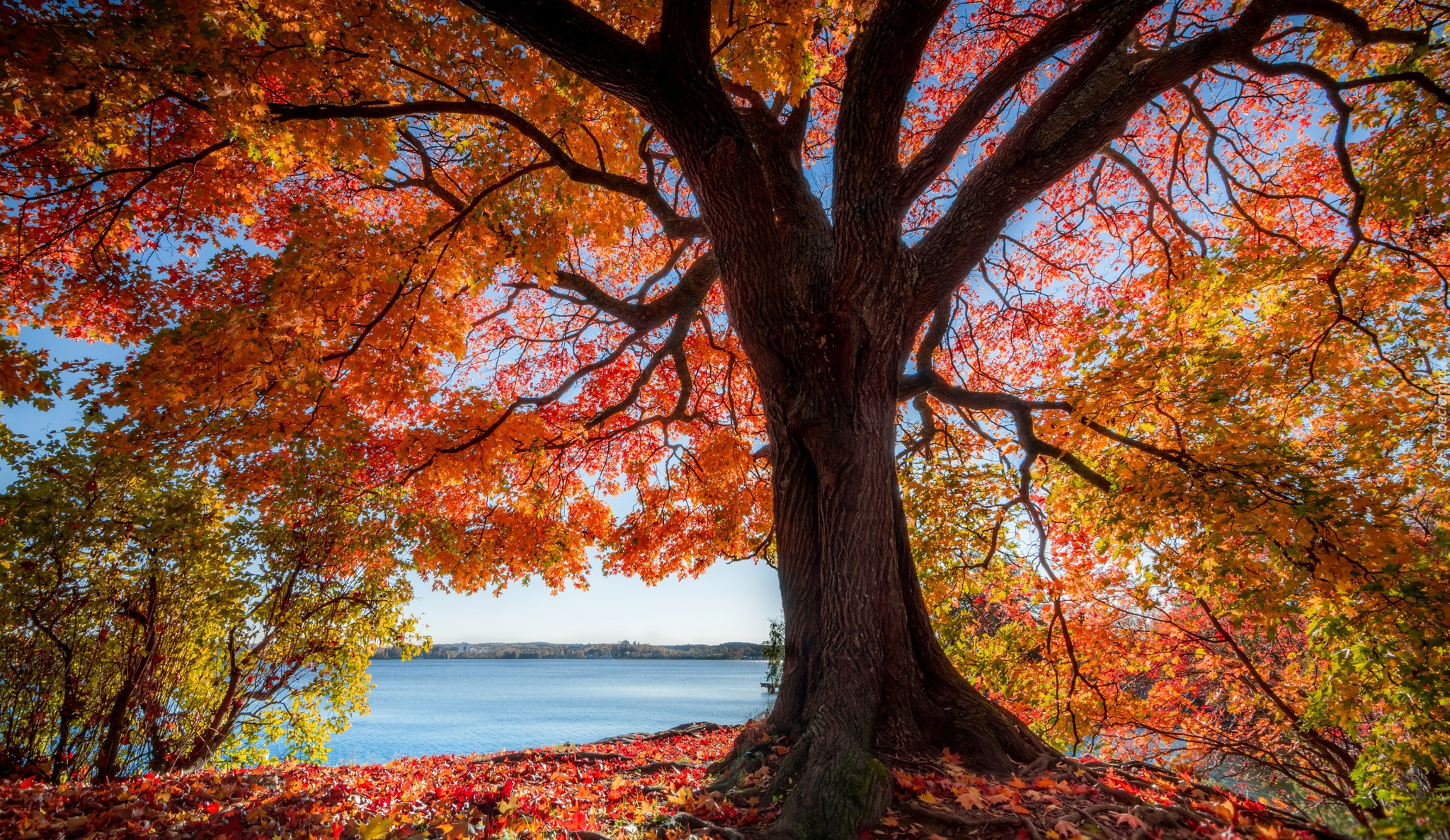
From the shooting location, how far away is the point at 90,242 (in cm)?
461

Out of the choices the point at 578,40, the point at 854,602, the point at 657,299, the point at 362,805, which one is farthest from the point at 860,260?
the point at 362,805

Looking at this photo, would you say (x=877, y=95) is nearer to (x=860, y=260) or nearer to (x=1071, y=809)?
(x=860, y=260)

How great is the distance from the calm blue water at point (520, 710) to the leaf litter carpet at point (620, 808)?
2.40 m

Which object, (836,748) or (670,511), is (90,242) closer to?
(670,511)

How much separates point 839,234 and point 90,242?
630 cm

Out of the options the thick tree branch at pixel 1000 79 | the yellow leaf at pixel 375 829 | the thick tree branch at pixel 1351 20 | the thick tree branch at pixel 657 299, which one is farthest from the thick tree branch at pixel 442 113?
the thick tree branch at pixel 1351 20

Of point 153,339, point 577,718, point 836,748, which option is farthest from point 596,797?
point 577,718

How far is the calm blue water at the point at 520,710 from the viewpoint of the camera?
24344 millimetres

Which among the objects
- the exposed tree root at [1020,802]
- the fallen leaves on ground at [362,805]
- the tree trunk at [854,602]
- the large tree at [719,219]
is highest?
the large tree at [719,219]

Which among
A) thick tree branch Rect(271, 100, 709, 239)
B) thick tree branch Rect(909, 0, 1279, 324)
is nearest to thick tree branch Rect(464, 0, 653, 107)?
thick tree branch Rect(271, 100, 709, 239)

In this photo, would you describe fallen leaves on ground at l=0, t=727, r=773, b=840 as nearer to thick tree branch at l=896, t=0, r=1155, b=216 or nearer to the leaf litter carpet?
the leaf litter carpet

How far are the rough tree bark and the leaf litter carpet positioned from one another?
0.45 metres

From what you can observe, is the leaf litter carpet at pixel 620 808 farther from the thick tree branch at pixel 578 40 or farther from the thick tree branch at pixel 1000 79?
→ the thick tree branch at pixel 578 40

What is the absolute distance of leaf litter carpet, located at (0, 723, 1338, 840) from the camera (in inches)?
95.5
